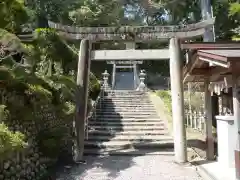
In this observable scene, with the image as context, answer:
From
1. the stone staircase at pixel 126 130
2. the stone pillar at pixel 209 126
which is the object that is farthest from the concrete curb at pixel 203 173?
the stone staircase at pixel 126 130

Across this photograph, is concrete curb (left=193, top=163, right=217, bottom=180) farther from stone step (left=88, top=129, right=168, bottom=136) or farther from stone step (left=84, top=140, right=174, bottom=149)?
stone step (left=88, top=129, right=168, bottom=136)

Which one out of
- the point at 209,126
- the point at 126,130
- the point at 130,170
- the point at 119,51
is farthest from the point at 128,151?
the point at 119,51

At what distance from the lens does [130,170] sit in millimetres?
7910

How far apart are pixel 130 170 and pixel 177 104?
7.40 ft

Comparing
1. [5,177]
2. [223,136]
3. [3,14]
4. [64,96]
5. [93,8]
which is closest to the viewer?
[5,177]

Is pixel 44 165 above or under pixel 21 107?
under

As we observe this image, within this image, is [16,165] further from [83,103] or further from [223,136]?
[223,136]

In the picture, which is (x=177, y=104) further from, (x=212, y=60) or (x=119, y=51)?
(x=212, y=60)

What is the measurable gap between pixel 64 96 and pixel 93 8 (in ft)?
52.4

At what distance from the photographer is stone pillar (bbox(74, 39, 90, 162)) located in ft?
29.5

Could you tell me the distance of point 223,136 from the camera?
24.8 feet

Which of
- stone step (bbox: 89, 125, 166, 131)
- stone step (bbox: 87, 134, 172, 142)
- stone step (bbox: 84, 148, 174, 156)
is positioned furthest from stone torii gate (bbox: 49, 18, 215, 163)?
stone step (bbox: 89, 125, 166, 131)

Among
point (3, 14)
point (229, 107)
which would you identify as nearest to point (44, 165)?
point (3, 14)

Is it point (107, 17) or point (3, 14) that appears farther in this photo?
point (107, 17)
